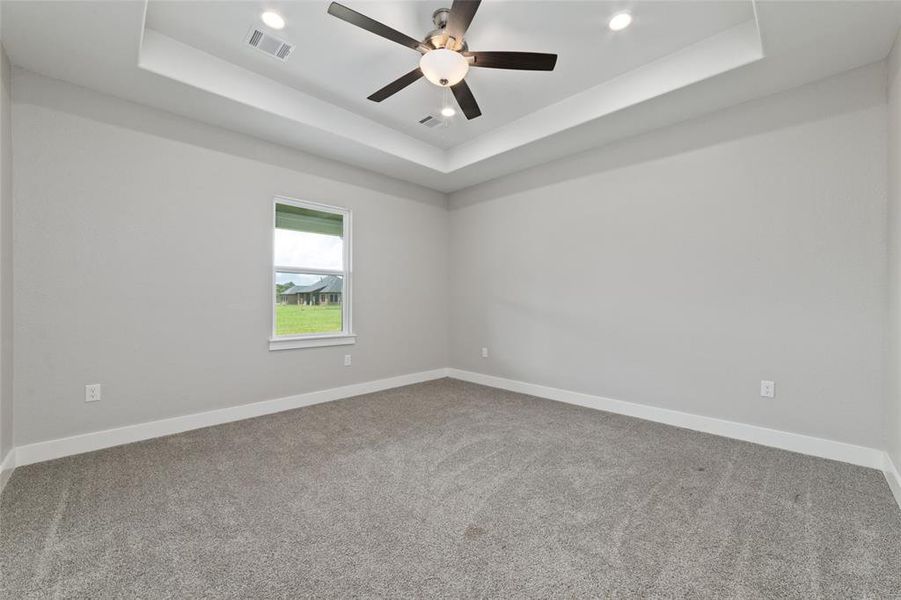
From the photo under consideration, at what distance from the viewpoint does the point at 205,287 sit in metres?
3.37

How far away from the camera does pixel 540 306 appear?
14.5ft

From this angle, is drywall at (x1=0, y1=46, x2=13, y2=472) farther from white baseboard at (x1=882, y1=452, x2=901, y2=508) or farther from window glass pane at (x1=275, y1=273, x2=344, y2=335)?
white baseboard at (x1=882, y1=452, x2=901, y2=508)

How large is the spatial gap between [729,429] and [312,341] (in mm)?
3907

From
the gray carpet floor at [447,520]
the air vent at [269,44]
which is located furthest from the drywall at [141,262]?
the air vent at [269,44]

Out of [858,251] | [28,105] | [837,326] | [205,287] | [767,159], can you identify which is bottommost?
[837,326]

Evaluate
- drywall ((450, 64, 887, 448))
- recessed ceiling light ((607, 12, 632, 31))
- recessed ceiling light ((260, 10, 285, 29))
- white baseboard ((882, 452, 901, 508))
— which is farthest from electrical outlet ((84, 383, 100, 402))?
white baseboard ((882, 452, 901, 508))

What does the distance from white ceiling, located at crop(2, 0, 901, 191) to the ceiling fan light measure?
0.38 metres

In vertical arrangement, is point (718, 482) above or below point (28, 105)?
below

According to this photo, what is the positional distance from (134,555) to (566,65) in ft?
12.9

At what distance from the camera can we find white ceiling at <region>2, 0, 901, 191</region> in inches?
89.2

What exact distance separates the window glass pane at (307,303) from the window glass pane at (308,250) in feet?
0.42

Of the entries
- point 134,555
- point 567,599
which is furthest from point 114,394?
point 567,599

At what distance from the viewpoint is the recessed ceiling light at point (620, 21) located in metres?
2.45

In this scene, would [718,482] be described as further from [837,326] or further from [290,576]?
[290,576]
